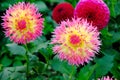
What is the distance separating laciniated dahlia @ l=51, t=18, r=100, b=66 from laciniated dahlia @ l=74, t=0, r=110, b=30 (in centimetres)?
23

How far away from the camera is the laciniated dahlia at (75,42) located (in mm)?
1531

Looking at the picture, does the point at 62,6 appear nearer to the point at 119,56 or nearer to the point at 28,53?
the point at 28,53

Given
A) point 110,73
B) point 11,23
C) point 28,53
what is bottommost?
point 110,73

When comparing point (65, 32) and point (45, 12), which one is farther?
point (45, 12)

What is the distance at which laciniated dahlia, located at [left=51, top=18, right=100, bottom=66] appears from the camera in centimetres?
153

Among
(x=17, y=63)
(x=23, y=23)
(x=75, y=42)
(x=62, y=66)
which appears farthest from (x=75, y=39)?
(x=17, y=63)

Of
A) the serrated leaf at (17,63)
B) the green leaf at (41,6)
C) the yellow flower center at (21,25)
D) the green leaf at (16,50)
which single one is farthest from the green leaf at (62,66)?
the green leaf at (41,6)

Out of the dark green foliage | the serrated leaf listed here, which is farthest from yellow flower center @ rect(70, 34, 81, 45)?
the serrated leaf

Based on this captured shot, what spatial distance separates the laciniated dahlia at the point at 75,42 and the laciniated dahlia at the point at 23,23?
0.21 meters

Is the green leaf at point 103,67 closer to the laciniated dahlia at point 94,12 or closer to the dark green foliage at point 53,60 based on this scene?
the dark green foliage at point 53,60

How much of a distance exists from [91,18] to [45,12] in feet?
5.28

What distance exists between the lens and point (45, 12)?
3.38 meters

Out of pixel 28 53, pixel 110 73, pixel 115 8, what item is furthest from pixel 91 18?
pixel 115 8

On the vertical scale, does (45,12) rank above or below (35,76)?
above
